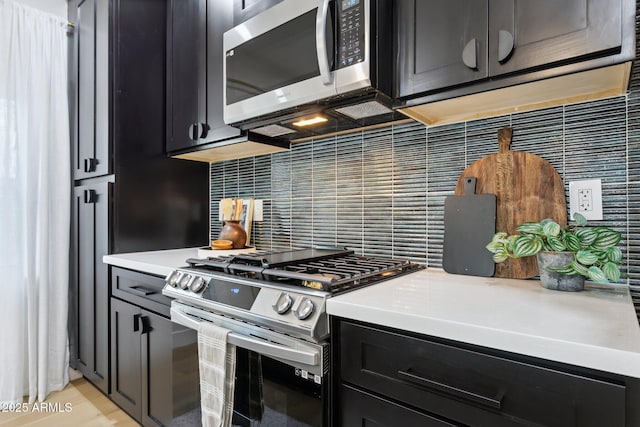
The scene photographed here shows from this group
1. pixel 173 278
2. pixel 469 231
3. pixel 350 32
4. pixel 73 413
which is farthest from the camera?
pixel 73 413

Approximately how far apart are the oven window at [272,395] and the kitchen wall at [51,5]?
2.63 m

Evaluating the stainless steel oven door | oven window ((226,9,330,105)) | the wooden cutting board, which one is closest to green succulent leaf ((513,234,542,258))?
the wooden cutting board

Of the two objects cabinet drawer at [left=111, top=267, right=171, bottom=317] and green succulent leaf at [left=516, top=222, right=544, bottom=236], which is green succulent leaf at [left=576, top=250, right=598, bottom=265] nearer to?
green succulent leaf at [left=516, top=222, right=544, bottom=236]

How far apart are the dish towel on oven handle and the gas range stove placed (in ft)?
0.28

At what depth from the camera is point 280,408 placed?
1.08 m

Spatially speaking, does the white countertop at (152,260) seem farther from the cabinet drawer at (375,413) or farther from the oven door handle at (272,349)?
the cabinet drawer at (375,413)

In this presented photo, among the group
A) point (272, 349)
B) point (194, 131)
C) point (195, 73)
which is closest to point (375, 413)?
point (272, 349)

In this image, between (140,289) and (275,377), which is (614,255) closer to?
(275,377)

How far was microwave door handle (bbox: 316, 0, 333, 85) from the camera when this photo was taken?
1.23 meters

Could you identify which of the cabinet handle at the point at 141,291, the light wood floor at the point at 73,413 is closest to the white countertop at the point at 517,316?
the cabinet handle at the point at 141,291

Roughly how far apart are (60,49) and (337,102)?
2.07m

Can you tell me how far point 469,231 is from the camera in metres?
1.31

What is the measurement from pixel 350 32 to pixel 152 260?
1.39 meters

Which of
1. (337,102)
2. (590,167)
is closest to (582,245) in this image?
(590,167)
